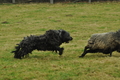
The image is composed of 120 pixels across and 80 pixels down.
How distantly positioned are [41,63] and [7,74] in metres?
1.76

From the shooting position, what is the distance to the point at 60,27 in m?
24.2

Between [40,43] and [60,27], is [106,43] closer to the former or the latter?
[40,43]

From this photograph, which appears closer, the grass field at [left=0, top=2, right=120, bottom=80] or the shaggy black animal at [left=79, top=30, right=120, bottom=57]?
the grass field at [left=0, top=2, right=120, bottom=80]

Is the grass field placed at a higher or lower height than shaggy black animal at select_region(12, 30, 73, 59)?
lower

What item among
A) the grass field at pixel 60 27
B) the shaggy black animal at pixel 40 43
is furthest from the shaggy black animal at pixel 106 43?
the shaggy black animal at pixel 40 43

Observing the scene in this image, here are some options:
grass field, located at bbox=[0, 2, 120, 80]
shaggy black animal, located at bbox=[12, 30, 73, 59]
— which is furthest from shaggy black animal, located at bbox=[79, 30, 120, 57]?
shaggy black animal, located at bbox=[12, 30, 73, 59]

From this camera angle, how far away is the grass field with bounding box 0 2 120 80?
35.0 feet

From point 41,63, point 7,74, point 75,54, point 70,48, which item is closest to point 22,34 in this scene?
point 70,48

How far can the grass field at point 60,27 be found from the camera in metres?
10.7

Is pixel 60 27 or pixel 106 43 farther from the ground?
pixel 106 43

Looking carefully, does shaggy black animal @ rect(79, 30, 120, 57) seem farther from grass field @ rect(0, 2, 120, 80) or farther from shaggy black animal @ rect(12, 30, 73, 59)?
shaggy black animal @ rect(12, 30, 73, 59)

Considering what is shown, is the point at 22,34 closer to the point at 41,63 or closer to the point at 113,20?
the point at 113,20

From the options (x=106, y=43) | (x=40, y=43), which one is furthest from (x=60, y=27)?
(x=106, y=43)

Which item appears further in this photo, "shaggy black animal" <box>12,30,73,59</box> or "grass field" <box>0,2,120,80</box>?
"shaggy black animal" <box>12,30,73,59</box>
